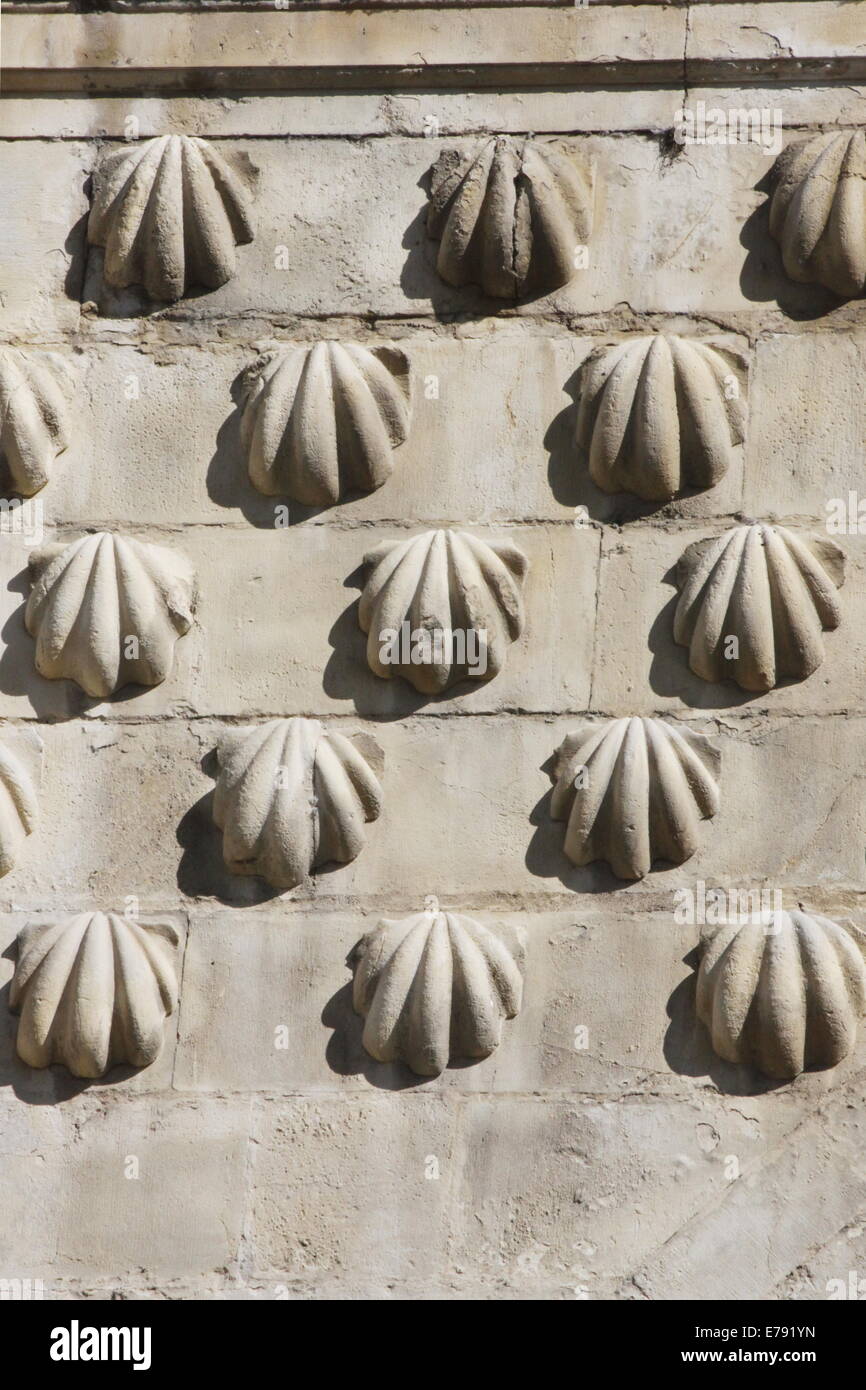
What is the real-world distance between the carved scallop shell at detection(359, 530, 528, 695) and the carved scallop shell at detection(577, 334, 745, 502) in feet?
1.28

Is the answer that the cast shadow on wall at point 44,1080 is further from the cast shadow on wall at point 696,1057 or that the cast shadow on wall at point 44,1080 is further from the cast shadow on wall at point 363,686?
the cast shadow on wall at point 696,1057

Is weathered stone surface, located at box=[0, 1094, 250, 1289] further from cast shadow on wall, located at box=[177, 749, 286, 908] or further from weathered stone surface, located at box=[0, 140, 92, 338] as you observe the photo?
weathered stone surface, located at box=[0, 140, 92, 338]

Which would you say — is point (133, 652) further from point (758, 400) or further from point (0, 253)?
point (758, 400)

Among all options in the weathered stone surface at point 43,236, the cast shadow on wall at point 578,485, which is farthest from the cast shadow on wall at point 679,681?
the weathered stone surface at point 43,236

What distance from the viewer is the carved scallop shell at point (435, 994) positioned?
4.18 metres

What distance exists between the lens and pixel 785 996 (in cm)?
415

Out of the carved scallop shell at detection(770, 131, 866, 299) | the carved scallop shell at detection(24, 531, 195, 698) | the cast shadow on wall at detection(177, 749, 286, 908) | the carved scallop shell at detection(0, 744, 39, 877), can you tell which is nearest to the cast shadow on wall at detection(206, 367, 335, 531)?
the carved scallop shell at detection(24, 531, 195, 698)

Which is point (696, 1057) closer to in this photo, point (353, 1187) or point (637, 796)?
point (637, 796)

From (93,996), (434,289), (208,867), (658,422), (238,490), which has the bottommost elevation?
(93,996)

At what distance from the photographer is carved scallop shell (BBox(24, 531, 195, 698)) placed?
177 inches

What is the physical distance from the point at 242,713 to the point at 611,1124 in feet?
4.13

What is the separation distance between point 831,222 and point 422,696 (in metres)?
1.54

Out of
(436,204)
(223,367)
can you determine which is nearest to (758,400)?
(436,204)

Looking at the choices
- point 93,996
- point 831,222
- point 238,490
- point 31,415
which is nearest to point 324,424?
point 238,490
